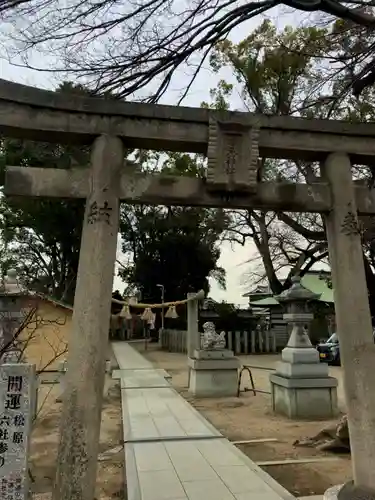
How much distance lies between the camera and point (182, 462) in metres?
5.11

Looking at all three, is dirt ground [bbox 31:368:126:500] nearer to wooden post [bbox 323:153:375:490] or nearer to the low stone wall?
wooden post [bbox 323:153:375:490]

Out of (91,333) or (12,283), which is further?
(12,283)

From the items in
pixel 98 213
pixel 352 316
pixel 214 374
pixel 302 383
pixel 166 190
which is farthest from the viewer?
pixel 214 374

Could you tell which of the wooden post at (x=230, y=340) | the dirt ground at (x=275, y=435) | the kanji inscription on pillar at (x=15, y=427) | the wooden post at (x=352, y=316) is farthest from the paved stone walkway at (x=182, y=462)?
the wooden post at (x=230, y=340)

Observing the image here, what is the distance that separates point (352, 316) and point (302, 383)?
5159mm

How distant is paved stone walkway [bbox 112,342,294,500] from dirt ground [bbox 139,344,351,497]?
0.58 m

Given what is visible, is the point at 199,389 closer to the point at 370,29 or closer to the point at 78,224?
the point at 370,29

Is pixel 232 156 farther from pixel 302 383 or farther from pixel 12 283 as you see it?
pixel 12 283

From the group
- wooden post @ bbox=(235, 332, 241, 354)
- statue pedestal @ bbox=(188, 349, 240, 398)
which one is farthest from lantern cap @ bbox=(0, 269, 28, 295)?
wooden post @ bbox=(235, 332, 241, 354)

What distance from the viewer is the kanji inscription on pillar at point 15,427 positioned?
3281 mm

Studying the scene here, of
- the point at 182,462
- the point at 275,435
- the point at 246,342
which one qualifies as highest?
the point at 246,342

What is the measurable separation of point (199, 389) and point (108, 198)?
8390 mm

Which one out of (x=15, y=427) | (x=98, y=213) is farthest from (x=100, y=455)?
(x=98, y=213)

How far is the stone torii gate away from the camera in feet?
11.7
